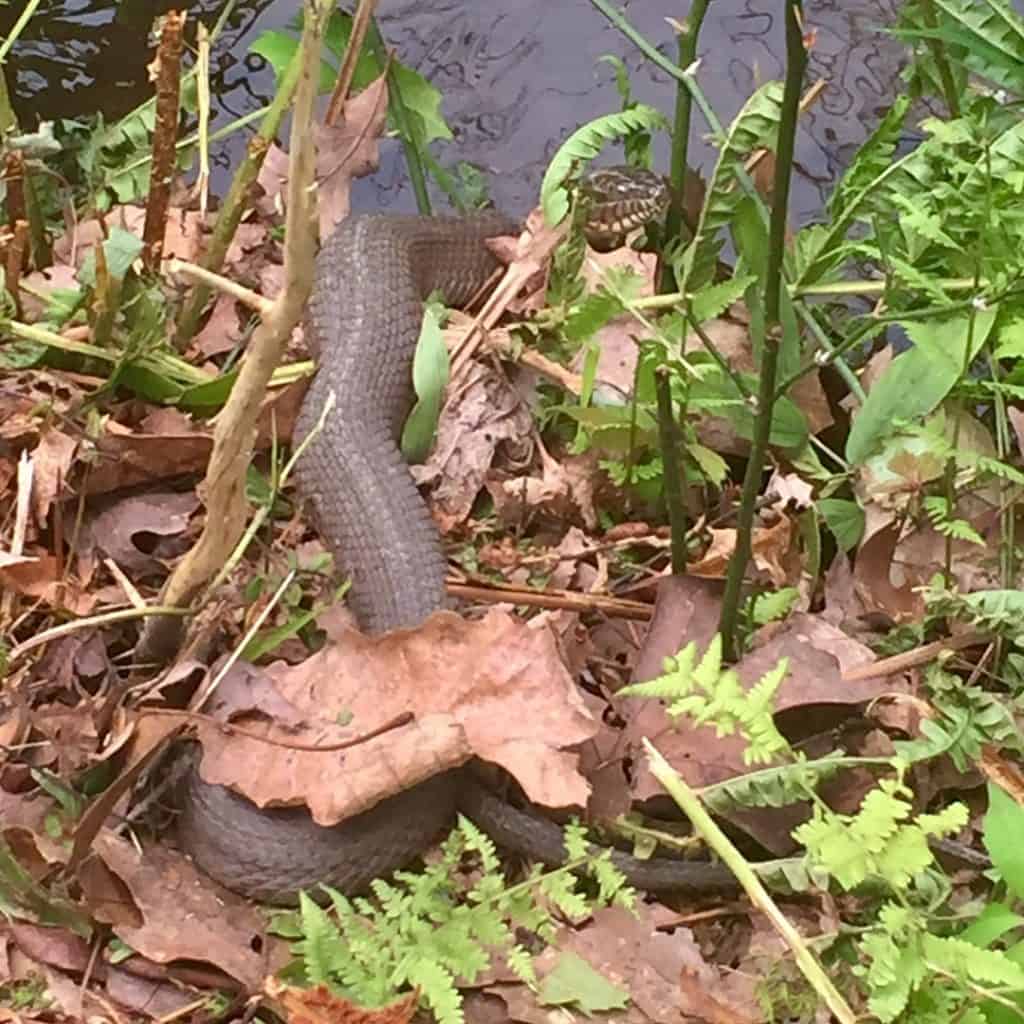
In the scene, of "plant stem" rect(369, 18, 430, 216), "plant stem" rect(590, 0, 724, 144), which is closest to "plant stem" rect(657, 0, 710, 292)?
"plant stem" rect(590, 0, 724, 144)

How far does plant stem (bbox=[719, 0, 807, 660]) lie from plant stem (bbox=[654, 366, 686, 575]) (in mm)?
139

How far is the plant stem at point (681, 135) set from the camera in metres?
3.06

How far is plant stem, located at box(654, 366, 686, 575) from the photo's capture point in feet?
8.04

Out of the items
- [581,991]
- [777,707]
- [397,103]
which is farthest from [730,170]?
[581,991]

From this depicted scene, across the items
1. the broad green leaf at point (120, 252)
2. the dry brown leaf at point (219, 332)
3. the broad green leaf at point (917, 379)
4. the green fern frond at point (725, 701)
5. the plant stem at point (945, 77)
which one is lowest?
the green fern frond at point (725, 701)

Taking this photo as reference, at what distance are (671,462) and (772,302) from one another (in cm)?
47

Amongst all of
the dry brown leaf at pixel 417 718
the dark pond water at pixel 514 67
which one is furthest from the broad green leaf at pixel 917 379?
the dark pond water at pixel 514 67

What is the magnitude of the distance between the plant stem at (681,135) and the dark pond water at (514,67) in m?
0.81

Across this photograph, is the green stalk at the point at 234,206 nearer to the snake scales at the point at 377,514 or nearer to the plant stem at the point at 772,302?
the snake scales at the point at 377,514

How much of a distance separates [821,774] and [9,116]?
2190mm

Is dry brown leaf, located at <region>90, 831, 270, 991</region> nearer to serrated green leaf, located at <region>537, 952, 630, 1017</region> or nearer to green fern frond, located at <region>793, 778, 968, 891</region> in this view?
serrated green leaf, located at <region>537, 952, 630, 1017</region>

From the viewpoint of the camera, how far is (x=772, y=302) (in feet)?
7.32

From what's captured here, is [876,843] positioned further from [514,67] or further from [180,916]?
[514,67]

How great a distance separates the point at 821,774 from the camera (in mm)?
2434
